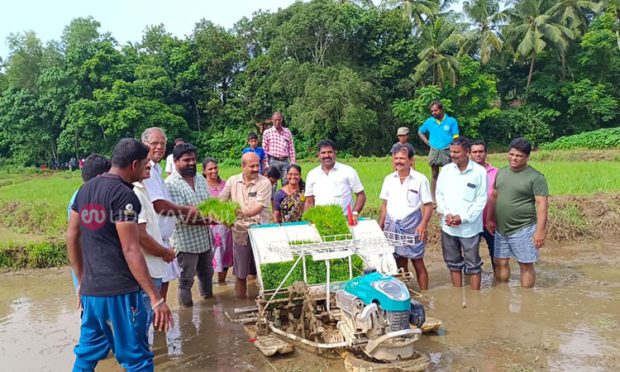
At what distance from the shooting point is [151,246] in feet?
12.0

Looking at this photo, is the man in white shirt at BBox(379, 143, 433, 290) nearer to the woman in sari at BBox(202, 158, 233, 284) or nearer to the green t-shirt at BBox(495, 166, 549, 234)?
the green t-shirt at BBox(495, 166, 549, 234)

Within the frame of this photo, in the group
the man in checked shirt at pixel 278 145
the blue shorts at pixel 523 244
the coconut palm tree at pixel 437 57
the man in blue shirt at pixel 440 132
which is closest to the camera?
the blue shorts at pixel 523 244

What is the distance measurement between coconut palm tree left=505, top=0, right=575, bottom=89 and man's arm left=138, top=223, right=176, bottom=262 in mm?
29659

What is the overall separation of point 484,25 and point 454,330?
30.1 meters

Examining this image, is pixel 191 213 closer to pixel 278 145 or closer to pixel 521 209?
pixel 278 145

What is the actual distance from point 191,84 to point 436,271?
97.2 ft

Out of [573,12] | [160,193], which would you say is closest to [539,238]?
[160,193]

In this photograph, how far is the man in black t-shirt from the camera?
305 cm

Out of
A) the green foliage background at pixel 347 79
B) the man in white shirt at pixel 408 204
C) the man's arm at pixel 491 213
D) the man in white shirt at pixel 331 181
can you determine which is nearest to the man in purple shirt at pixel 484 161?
the man's arm at pixel 491 213

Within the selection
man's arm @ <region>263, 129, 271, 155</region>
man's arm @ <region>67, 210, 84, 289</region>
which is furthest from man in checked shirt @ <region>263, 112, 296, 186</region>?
man's arm @ <region>67, 210, 84, 289</region>

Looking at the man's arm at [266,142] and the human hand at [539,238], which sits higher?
the man's arm at [266,142]

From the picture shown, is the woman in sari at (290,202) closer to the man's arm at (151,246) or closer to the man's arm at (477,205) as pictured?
the man's arm at (477,205)

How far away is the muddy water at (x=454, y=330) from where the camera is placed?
163 inches

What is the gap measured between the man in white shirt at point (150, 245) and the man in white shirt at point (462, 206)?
3.36 meters
